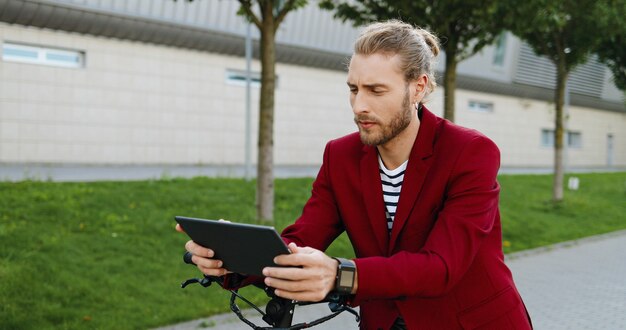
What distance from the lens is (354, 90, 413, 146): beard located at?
2222 millimetres

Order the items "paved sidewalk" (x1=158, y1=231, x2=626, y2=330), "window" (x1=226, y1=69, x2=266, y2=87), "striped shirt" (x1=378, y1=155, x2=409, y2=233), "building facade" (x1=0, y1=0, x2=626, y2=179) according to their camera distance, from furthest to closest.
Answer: "window" (x1=226, y1=69, x2=266, y2=87) < "building facade" (x1=0, y1=0, x2=626, y2=179) < "paved sidewalk" (x1=158, y1=231, x2=626, y2=330) < "striped shirt" (x1=378, y1=155, x2=409, y2=233)

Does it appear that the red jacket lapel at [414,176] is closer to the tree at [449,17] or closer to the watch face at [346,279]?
the watch face at [346,279]

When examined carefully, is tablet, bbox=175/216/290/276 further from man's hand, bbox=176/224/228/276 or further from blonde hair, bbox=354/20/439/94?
blonde hair, bbox=354/20/439/94

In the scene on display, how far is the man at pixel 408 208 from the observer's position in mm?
2027

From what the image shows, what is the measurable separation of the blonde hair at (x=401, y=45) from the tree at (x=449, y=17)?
8.80 meters

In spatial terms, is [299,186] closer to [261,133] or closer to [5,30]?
[261,133]

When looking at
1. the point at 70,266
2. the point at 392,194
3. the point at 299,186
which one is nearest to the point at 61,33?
the point at 299,186

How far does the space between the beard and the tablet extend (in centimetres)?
55

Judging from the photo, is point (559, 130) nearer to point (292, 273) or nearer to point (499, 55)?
point (292, 273)

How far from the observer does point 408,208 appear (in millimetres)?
2293

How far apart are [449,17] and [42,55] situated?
459 inches

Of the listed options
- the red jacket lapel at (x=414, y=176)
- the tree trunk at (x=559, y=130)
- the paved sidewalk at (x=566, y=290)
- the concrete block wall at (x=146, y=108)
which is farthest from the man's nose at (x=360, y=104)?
the concrete block wall at (x=146, y=108)

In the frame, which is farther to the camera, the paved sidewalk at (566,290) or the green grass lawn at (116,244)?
the paved sidewalk at (566,290)

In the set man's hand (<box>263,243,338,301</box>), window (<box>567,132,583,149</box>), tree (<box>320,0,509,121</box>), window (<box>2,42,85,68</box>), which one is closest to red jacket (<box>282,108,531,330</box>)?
man's hand (<box>263,243,338,301</box>)
